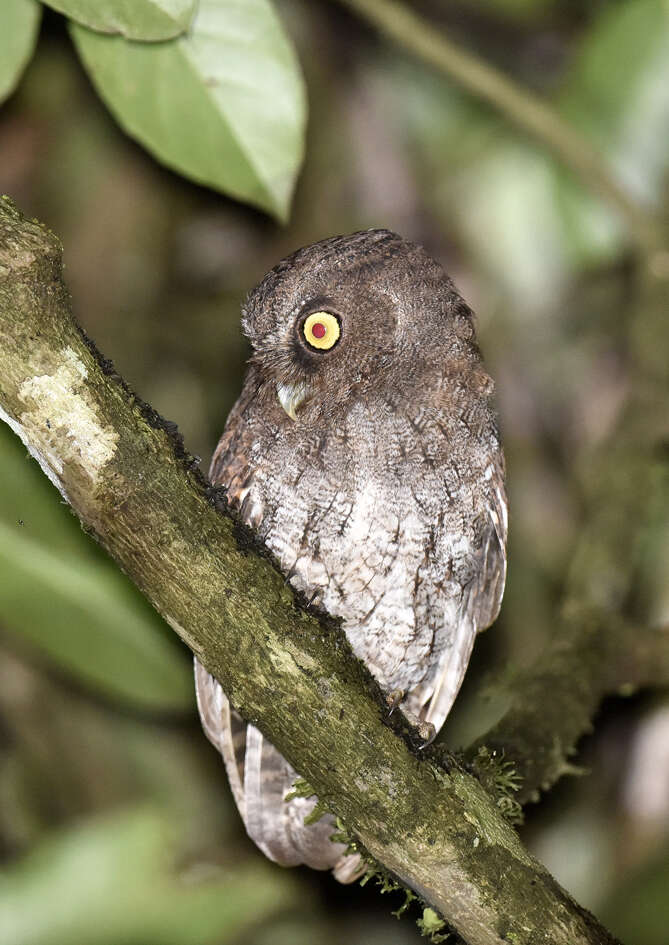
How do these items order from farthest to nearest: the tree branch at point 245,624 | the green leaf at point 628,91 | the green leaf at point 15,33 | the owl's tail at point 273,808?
the green leaf at point 628,91 → the owl's tail at point 273,808 → the green leaf at point 15,33 → the tree branch at point 245,624

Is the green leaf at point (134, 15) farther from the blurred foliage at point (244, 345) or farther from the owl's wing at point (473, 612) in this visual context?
the owl's wing at point (473, 612)

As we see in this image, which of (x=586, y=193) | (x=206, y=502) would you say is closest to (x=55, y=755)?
(x=206, y=502)

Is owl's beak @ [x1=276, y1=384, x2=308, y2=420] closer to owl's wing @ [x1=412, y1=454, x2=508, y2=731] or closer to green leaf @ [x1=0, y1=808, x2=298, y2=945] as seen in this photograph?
owl's wing @ [x1=412, y1=454, x2=508, y2=731]

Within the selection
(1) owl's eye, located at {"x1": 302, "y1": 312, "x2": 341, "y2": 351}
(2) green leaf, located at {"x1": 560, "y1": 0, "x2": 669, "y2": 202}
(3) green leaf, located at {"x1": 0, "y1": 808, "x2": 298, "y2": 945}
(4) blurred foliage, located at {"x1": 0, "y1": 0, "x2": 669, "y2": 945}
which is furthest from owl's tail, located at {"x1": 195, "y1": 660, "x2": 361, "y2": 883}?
(2) green leaf, located at {"x1": 560, "y1": 0, "x2": 669, "y2": 202}

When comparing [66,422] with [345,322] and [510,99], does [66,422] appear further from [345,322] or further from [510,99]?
[510,99]

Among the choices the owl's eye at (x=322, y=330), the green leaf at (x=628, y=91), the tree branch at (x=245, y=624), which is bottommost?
the tree branch at (x=245, y=624)

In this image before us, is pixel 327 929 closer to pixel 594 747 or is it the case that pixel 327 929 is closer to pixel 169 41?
pixel 594 747

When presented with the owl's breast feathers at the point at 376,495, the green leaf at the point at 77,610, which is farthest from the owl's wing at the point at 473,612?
the green leaf at the point at 77,610

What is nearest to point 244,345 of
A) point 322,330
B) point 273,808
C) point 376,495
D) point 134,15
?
point 322,330
